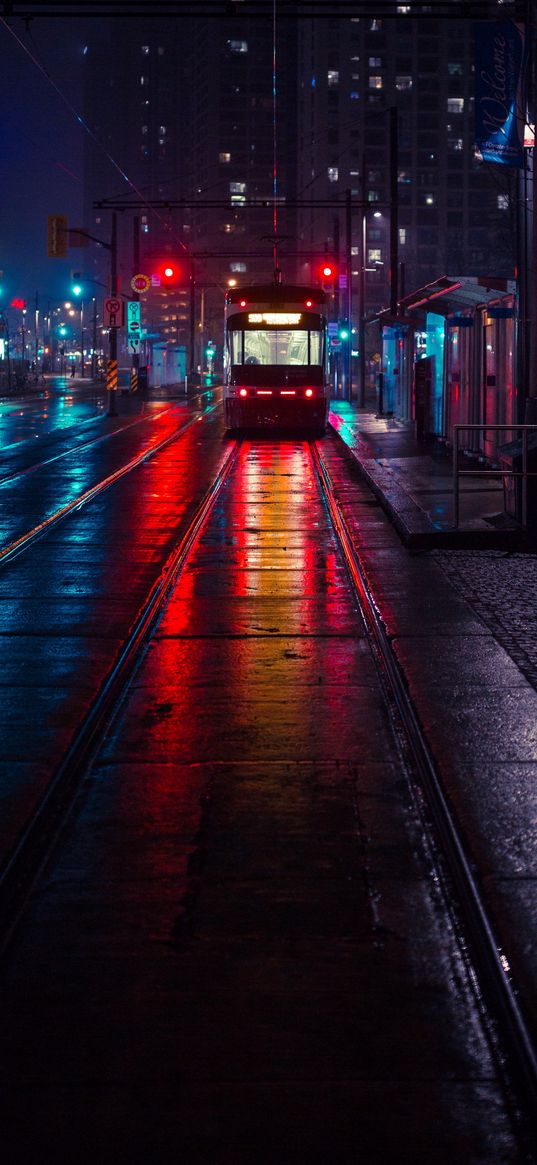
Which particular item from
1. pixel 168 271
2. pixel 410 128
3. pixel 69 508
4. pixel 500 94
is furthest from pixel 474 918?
pixel 410 128

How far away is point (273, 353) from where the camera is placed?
116 ft

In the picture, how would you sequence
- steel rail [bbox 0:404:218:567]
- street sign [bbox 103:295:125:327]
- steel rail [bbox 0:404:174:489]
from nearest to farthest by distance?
steel rail [bbox 0:404:218:567] → steel rail [bbox 0:404:174:489] → street sign [bbox 103:295:125:327]

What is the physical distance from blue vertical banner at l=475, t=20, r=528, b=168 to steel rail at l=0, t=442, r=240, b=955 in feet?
21.0

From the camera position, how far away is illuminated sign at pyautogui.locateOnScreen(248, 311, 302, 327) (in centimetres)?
3531

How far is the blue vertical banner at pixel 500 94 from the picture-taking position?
51.5 feet

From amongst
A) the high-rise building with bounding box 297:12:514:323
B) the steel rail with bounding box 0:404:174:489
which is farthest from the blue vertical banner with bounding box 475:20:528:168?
the high-rise building with bounding box 297:12:514:323

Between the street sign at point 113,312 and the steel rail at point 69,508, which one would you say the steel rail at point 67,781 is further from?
the street sign at point 113,312

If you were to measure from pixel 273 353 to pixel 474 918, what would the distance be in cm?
3102

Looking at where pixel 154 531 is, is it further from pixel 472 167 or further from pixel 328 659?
pixel 472 167

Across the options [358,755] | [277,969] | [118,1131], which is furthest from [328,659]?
[118,1131]

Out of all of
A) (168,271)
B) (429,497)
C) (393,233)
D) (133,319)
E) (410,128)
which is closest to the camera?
(429,497)

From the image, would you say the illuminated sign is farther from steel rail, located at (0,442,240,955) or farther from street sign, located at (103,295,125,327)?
steel rail, located at (0,442,240,955)

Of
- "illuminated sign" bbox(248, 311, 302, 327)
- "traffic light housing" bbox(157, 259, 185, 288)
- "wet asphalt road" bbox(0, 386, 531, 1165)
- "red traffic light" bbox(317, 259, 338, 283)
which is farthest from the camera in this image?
"traffic light housing" bbox(157, 259, 185, 288)

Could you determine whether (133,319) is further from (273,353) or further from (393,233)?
(273,353)
